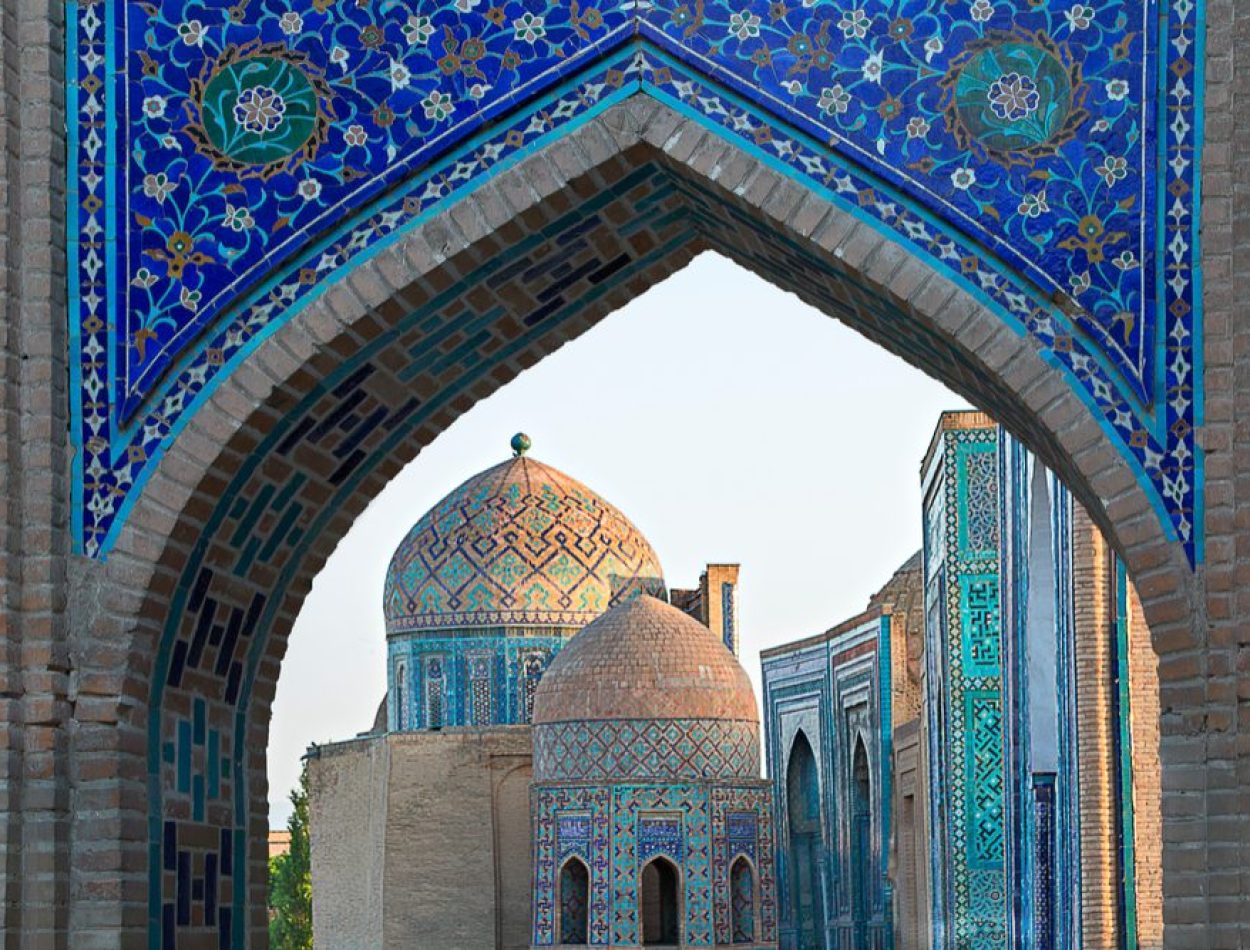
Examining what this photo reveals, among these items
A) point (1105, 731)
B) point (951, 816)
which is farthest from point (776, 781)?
point (1105, 731)

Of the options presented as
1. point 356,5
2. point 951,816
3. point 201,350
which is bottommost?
point 951,816

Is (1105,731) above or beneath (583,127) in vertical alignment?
beneath

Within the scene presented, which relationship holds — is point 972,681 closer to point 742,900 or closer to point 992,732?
point 992,732

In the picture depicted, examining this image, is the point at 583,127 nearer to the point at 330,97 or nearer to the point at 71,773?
the point at 330,97

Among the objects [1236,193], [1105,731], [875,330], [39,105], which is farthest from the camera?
[1105,731]

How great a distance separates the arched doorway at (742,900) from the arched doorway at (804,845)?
6.90 feet

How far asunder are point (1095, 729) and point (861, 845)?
976 centimetres

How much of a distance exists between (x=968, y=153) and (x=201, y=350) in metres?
1.81

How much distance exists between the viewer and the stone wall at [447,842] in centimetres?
2258

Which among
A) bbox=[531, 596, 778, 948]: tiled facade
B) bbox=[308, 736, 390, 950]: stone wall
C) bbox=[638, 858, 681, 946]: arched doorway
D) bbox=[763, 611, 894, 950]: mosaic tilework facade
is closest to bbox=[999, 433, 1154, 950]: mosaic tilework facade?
bbox=[763, 611, 894, 950]: mosaic tilework facade

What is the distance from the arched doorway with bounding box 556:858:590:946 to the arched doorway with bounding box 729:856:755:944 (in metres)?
1.18

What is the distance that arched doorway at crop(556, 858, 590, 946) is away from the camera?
19859 mm

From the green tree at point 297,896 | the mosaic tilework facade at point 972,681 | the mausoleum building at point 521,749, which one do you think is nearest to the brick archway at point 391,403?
the mosaic tilework facade at point 972,681

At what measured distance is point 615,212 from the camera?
19.5 feet
